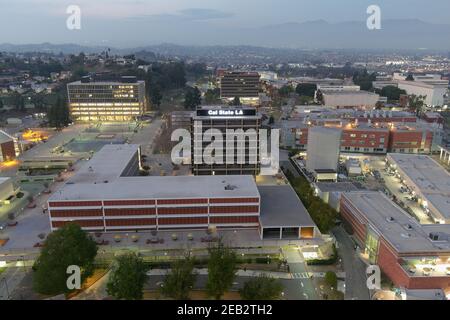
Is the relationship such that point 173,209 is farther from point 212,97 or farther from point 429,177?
point 212,97

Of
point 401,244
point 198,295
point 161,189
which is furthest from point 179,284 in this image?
point 401,244

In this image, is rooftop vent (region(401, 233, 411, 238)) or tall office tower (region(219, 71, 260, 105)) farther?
tall office tower (region(219, 71, 260, 105))

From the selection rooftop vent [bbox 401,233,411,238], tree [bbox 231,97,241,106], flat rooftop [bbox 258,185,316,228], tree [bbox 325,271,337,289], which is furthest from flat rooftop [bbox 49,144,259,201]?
tree [bbox 231,97,241,106]

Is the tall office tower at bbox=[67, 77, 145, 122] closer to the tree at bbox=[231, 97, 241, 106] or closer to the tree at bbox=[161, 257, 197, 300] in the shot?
the tree at bbox=[231, 97, 241, 106]

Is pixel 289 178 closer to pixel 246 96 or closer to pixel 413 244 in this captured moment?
pixel 413 244

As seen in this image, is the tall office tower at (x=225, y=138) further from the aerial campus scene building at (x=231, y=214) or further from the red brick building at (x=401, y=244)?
the red brick building at (x=401, y=244)

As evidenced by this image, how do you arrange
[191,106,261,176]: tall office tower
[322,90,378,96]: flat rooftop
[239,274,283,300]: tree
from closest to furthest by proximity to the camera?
1. [239,274,283,300]: tree
2. [191,106,261,176]: tall office tower
3. [322,90,378,96]: flat rooftop

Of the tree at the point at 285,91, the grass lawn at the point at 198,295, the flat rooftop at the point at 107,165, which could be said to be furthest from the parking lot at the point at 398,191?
the tree at the point at 285,91
